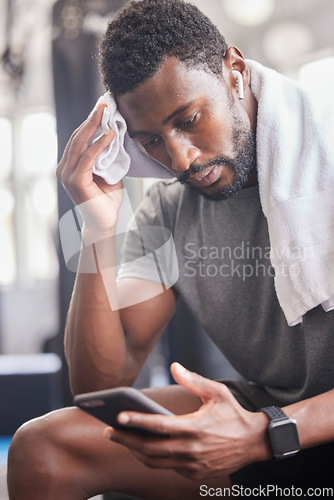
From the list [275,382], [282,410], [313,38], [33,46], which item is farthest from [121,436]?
[313,38]

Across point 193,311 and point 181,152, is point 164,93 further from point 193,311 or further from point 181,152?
point 193,311

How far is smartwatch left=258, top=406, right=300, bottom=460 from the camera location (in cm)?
57

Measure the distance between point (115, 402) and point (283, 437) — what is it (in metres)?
0.22

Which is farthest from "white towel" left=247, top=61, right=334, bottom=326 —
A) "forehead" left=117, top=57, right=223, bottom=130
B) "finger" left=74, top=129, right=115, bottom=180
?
"finger" left=74, top=129, right=115, bottom=180

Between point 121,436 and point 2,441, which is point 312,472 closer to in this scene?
point 121,436

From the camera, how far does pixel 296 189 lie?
67 cm

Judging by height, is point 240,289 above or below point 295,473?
above

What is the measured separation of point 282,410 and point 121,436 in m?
0.20

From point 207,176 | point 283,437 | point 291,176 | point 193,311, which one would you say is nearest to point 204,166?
point 207,176

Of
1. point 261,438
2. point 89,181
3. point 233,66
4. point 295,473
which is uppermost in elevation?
point 233,66

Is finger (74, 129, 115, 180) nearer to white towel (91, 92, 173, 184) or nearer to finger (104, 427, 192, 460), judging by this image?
white towel (91, 92, 173, 184)

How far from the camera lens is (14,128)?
29.4 inches

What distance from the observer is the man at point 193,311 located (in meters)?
0.57

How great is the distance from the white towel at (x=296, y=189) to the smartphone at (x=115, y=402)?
266mm
